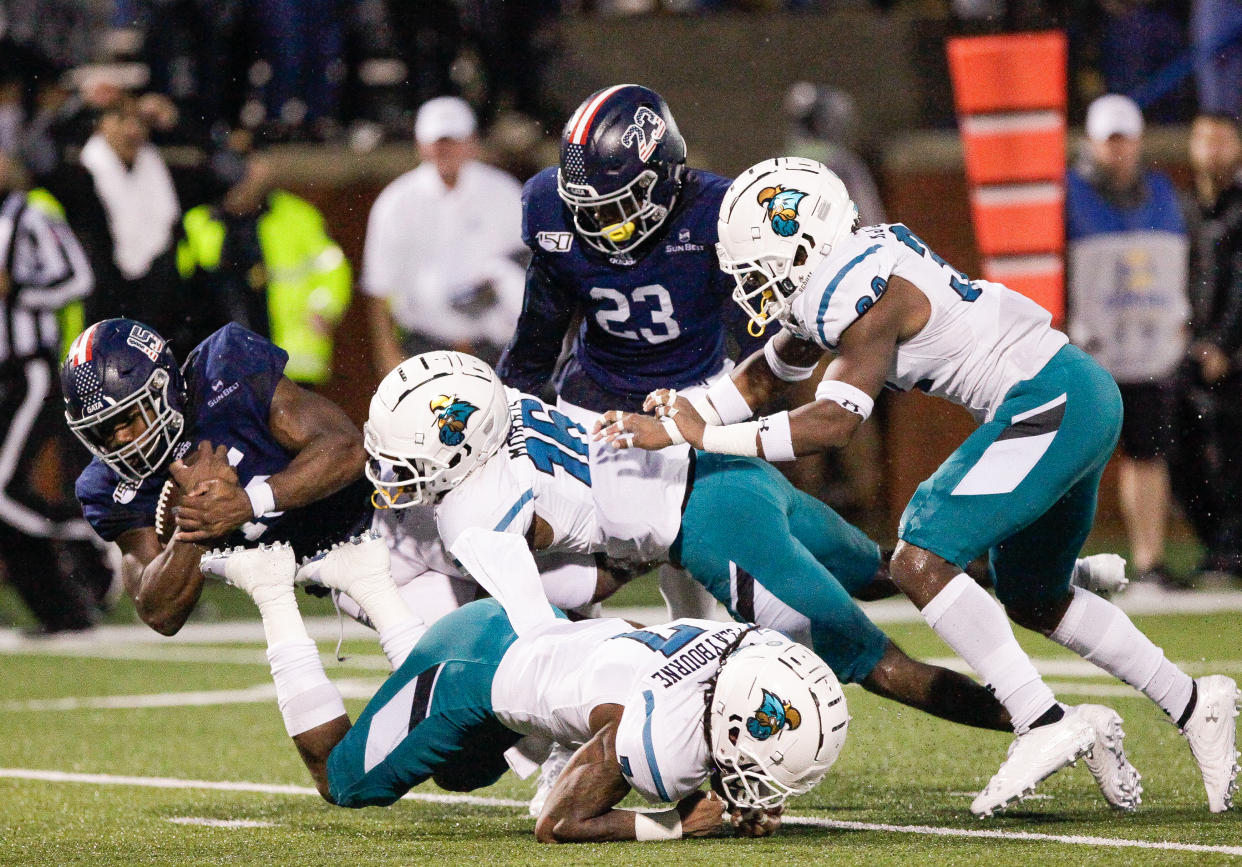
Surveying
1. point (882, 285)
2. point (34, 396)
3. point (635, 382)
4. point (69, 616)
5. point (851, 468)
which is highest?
point (882, 285)

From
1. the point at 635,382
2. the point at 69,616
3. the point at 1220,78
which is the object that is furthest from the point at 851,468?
the point at 635,382

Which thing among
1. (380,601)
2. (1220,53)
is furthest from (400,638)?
(1220,53)

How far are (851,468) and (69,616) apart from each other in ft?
14.7

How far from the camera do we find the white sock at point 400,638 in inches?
195

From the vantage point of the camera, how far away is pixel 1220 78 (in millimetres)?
10969

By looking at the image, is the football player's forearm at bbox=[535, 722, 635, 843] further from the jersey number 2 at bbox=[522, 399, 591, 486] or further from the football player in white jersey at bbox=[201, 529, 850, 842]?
the jersey number 2 at bbox=[522, 399, 591, 486]

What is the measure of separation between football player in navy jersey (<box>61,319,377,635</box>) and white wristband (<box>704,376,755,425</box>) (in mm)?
928

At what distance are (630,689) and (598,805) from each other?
0.87 feet

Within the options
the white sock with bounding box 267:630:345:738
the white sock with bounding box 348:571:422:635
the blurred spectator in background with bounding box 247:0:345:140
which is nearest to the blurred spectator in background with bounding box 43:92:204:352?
the blurred spectator in background with bounding box 247:0:345:140

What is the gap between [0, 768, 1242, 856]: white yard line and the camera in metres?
Answer: 4.09

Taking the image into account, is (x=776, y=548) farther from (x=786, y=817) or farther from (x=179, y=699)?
(x=179, y=699)

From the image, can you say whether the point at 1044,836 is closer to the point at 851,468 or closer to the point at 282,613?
the point at 282,613

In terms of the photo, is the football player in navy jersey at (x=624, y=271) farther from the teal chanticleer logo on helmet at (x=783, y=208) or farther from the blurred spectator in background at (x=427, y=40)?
the blurred spectator in background at (x=427, y=40)

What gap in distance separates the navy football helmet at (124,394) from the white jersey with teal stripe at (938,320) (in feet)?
5.11
